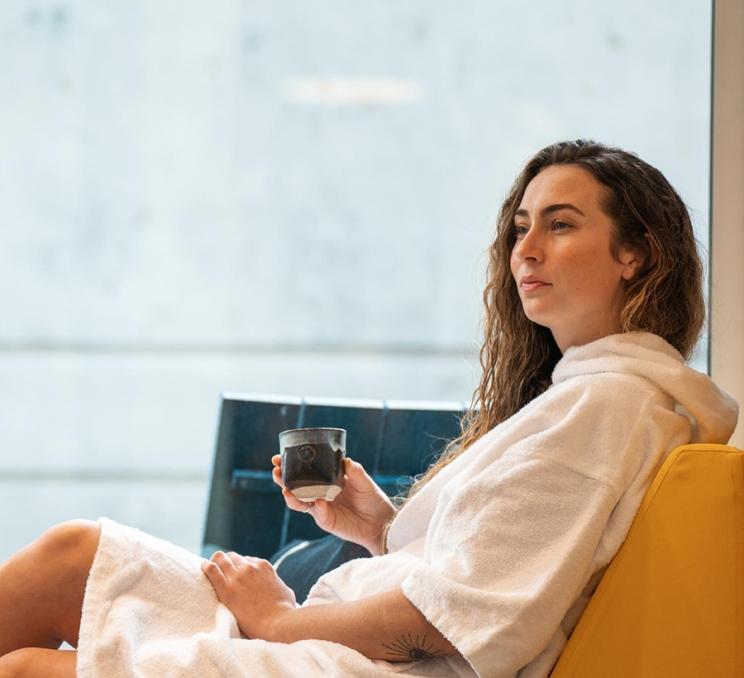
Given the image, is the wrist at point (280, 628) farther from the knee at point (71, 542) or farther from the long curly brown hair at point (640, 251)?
the long curly brown hair at point (640, 251)

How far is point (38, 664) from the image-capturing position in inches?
54.9

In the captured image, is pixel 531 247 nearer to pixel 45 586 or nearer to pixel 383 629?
pixel 383 629

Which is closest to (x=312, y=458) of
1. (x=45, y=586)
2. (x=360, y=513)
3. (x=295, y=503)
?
(x=295, y=503)

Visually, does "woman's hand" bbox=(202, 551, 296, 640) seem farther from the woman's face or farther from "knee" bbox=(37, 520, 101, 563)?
the woman's face

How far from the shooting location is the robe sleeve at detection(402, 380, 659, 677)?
1.38m

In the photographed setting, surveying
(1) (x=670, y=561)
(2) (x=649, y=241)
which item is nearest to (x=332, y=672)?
(1) (x=670, y=561)

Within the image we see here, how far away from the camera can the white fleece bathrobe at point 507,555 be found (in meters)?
1.38

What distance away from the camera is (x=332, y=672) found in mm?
1394

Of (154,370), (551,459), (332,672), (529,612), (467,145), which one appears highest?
(467,145)

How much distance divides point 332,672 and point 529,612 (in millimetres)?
264

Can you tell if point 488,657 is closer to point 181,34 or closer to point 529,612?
point 529,612

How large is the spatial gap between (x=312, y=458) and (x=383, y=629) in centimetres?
33

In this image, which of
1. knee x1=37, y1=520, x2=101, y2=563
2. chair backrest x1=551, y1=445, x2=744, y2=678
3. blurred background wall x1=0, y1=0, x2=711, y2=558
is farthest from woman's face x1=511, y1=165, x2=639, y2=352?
blurred background wall x1=0, y1=0, x2=711, y2=558

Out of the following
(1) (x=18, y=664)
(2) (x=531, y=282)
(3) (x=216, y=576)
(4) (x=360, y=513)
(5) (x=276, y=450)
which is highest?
(2) (x=531, y=282)
